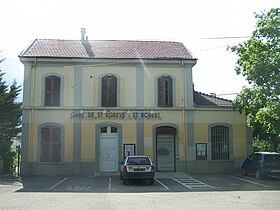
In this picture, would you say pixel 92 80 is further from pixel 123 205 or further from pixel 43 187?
pixel 123 205

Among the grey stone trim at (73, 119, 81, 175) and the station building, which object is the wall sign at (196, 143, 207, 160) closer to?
the station building

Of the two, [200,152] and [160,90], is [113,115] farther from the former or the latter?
[200,152]

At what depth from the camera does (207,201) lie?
39.9ft

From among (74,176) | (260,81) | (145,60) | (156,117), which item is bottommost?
(74,176)

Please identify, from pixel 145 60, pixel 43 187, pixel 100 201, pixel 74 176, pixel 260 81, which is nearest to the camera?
pixel 100 201

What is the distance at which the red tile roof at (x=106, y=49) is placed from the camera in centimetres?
2322

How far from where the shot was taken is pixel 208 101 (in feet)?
80.2

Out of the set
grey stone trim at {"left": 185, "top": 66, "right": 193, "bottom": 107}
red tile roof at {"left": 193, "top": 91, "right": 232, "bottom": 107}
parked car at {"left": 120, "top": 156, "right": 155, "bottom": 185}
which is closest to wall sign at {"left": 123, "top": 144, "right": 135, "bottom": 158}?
grey stone trim at {"left": 185, "top": 66, "right": 193, "bottom": 107}

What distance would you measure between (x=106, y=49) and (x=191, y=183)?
1158cm

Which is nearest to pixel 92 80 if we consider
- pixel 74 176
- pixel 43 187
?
pixel 74 176

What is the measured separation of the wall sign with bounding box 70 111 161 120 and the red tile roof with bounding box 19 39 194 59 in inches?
149

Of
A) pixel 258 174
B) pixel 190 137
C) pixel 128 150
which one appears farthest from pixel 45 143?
pixel 258 174

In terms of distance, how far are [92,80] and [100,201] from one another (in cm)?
1195

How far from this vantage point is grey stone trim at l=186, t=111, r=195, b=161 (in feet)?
74.9
